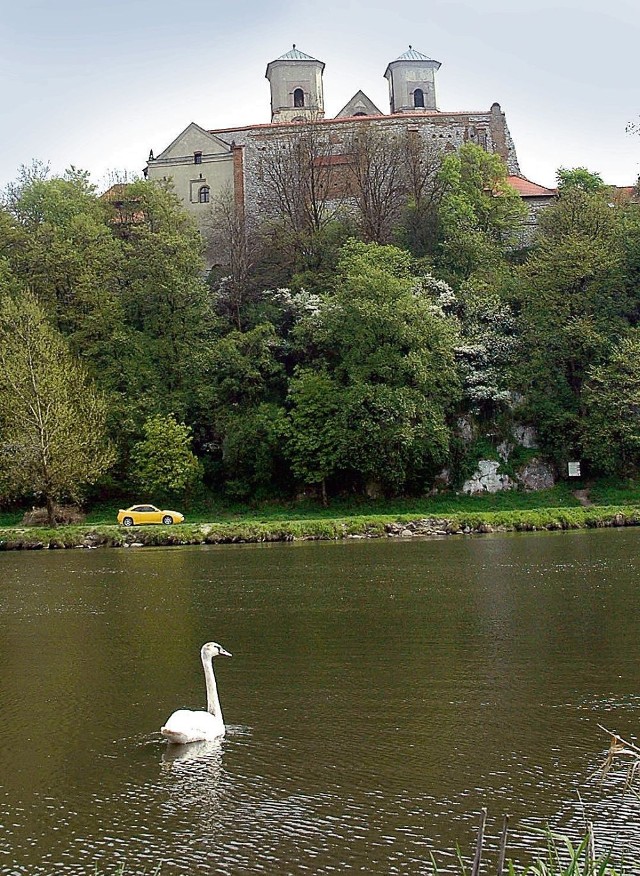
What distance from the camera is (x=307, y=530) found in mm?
39156

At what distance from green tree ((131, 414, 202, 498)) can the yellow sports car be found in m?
1.97

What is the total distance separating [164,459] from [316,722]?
37399mm

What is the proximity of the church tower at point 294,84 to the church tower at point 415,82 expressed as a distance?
5.83 metres

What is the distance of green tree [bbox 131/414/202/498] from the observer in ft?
155

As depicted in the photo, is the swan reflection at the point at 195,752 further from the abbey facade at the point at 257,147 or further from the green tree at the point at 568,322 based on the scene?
the abbey facade at the point at 257,147

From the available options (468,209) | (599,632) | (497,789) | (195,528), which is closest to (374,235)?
(468,209)

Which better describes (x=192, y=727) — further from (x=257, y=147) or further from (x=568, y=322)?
(x=257, y=147)

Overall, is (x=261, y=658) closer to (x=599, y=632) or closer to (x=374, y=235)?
(x=599, y=632)

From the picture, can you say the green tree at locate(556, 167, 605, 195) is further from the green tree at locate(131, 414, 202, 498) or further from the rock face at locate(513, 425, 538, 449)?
the green tree at locate(131, 414, 202, 498)

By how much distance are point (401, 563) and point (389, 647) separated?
12665 millimetres

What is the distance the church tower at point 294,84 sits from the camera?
75.8 metres

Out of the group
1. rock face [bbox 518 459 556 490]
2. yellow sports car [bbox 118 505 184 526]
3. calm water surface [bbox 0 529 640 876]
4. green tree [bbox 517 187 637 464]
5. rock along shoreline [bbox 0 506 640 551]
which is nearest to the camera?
calm water surface [bbox 0 529 640 876]

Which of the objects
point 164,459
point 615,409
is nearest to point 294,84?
point 164,459

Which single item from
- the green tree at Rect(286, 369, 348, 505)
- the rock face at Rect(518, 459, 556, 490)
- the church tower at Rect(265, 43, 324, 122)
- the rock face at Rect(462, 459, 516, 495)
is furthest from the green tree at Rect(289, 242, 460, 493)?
the church tower at Rect(265, 43, 324, 122)
